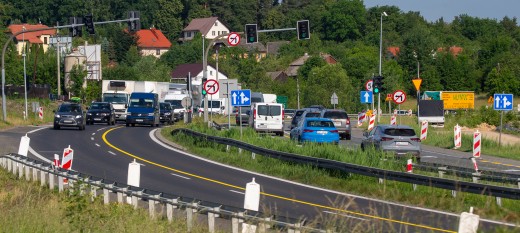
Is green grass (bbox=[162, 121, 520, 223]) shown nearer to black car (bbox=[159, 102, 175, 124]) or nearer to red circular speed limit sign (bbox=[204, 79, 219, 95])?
red circular speed limit sign (bbox=[204, 79, 219, 95])

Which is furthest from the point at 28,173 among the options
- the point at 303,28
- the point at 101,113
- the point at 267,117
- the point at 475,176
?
the point at 101,113

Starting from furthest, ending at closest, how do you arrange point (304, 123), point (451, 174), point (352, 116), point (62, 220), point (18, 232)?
point (352, 116)
point (304, 123)
point (451, 174)
point (62, 220)
point (18, 232)

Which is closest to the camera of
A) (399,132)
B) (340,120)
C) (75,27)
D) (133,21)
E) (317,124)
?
(399,132)

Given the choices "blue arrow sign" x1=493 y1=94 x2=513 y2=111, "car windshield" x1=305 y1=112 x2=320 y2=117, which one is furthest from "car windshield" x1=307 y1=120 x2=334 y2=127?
"car windshield" x1=305 y1=112 x2=320 y2=117

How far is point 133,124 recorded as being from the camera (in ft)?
214

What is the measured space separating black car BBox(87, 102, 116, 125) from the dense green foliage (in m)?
34.1

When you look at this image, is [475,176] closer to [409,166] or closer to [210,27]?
[409,166]

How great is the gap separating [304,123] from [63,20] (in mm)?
149882

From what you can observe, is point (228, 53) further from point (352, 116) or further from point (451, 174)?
point (451, 174)

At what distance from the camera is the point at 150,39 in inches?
7608

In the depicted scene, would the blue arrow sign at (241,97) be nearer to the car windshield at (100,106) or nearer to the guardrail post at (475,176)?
the guardrail post at (475,176)

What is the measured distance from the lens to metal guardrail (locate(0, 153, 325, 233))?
39.7 feet

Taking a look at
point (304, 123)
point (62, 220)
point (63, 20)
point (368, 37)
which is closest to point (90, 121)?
point (304, 123)

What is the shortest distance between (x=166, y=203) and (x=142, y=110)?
158ft
